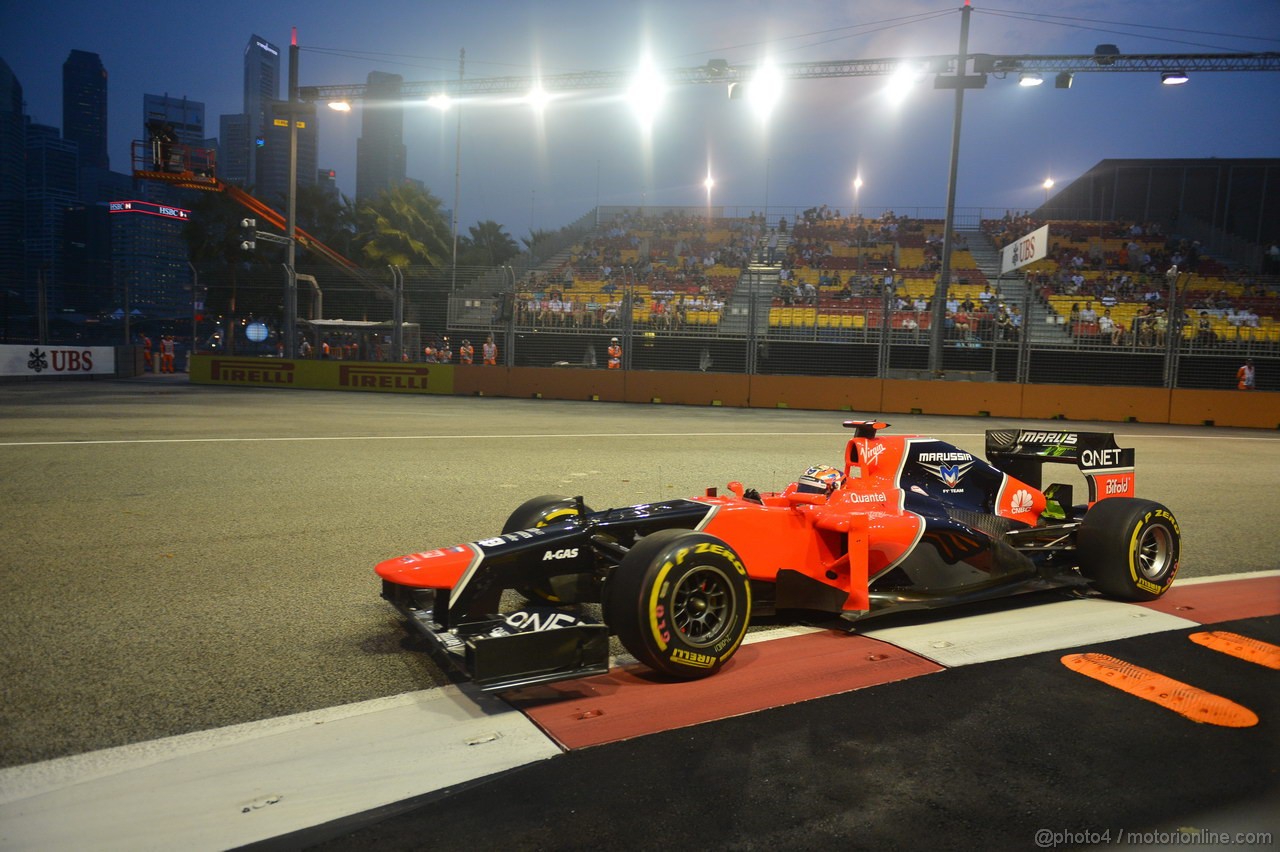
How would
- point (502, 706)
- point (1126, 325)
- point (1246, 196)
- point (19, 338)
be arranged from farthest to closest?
point (1246, 196)
point (19, 338)
point (1126, 325)
point (502, 706)

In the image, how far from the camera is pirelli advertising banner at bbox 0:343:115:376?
2409 cm

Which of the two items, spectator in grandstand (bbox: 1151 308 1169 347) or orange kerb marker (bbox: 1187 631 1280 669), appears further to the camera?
spectator in grandstand (bbox: 1151 308 1169 347)

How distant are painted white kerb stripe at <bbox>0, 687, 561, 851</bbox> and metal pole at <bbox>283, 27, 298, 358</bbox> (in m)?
24.5

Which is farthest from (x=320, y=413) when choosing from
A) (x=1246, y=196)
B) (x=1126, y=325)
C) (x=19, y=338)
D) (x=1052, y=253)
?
(x=1246, y=196)

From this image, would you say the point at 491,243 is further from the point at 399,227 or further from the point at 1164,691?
the point at 1164,691

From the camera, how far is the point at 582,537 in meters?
3.79

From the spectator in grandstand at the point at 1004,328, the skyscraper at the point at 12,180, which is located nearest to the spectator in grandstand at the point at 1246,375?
the spectator in grandstand at the point at 1004,328

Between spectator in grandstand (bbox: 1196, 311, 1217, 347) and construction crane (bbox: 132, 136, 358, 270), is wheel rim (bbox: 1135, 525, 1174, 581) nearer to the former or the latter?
spectator in grandstand (bbox: 1196, 311, 1217, 347)

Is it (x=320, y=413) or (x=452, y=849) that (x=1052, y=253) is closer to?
(x=320, y=413)

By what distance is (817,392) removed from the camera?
2059 centimetres

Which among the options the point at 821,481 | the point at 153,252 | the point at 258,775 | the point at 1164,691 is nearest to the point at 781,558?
the point at 821,481

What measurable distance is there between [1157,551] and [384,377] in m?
21.8

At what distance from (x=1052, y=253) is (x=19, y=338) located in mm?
36033

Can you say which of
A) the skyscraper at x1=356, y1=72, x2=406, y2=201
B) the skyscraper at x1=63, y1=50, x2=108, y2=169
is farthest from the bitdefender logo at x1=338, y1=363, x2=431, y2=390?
the skyscraper at x1=356, y1=72, x2=406, y2=201
